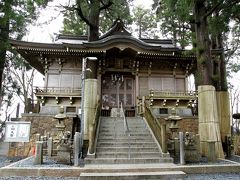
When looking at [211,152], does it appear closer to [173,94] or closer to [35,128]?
[173,94]

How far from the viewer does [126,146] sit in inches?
349

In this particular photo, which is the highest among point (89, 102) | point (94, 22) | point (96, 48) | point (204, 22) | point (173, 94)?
point (94, 22)

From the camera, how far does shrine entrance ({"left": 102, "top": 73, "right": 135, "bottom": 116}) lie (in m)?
14.9

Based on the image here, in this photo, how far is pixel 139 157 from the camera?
820 centimetres

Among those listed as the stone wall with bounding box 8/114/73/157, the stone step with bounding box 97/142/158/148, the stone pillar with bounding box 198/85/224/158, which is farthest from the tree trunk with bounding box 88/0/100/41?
the stone step with bounding box 97/142/158/148

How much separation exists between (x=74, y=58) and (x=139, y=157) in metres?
8.78

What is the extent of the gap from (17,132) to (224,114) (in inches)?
385

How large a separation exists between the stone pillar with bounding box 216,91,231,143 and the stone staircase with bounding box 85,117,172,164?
3.88m

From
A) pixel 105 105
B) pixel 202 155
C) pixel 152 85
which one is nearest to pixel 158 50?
pixel 152 85

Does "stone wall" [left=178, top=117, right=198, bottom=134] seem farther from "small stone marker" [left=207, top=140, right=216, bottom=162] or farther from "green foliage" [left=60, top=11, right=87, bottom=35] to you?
"green foliage" [left=60, top=11, right=87, bottom=35]

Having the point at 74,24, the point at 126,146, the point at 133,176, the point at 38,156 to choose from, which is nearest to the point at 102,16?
the point at 74,24

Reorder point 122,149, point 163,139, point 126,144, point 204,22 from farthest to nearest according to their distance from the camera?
point 204,22 → point 126,144 → point 122,149 → point 163,139

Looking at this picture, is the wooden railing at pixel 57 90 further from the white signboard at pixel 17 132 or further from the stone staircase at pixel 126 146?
the white signboard at pixel 17 132

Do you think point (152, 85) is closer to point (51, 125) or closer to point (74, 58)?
point (74, 58)
